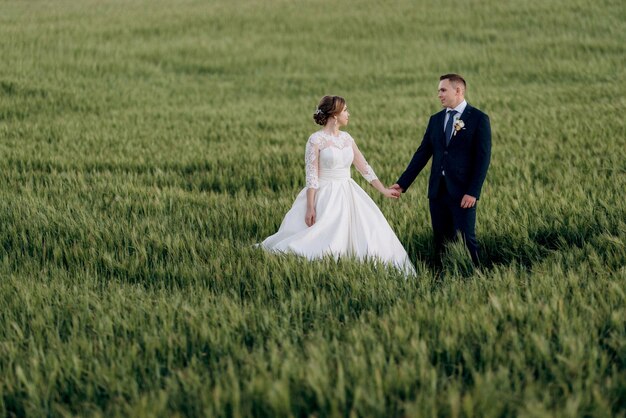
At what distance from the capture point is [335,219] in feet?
20.1

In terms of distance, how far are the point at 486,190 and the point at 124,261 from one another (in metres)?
4.34

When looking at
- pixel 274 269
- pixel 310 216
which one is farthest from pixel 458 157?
pixel 274 269

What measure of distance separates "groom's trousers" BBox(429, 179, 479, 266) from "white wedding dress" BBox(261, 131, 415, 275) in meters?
0.40

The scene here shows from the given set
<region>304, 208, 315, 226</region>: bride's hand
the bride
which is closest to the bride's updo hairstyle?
the bride

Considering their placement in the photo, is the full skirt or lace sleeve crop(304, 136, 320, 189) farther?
lace sleeve crop(304, 136, 320, 189)

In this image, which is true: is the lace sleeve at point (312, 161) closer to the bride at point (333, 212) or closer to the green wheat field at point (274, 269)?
the bride at point (333, 212)

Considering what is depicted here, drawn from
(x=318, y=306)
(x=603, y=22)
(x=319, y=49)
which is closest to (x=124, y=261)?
(x=318, y=306)

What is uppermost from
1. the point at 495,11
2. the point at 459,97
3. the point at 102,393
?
the point at 495,11

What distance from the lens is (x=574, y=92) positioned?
15.4 metres

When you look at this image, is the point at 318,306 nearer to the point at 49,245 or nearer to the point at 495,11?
the point at 49,245

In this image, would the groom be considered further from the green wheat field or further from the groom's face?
the green wheat field

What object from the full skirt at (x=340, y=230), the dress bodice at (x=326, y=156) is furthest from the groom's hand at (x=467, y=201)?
the dress bodice at (x=326, y=156)

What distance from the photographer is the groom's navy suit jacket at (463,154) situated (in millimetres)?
5664

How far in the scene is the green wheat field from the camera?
3125mm
